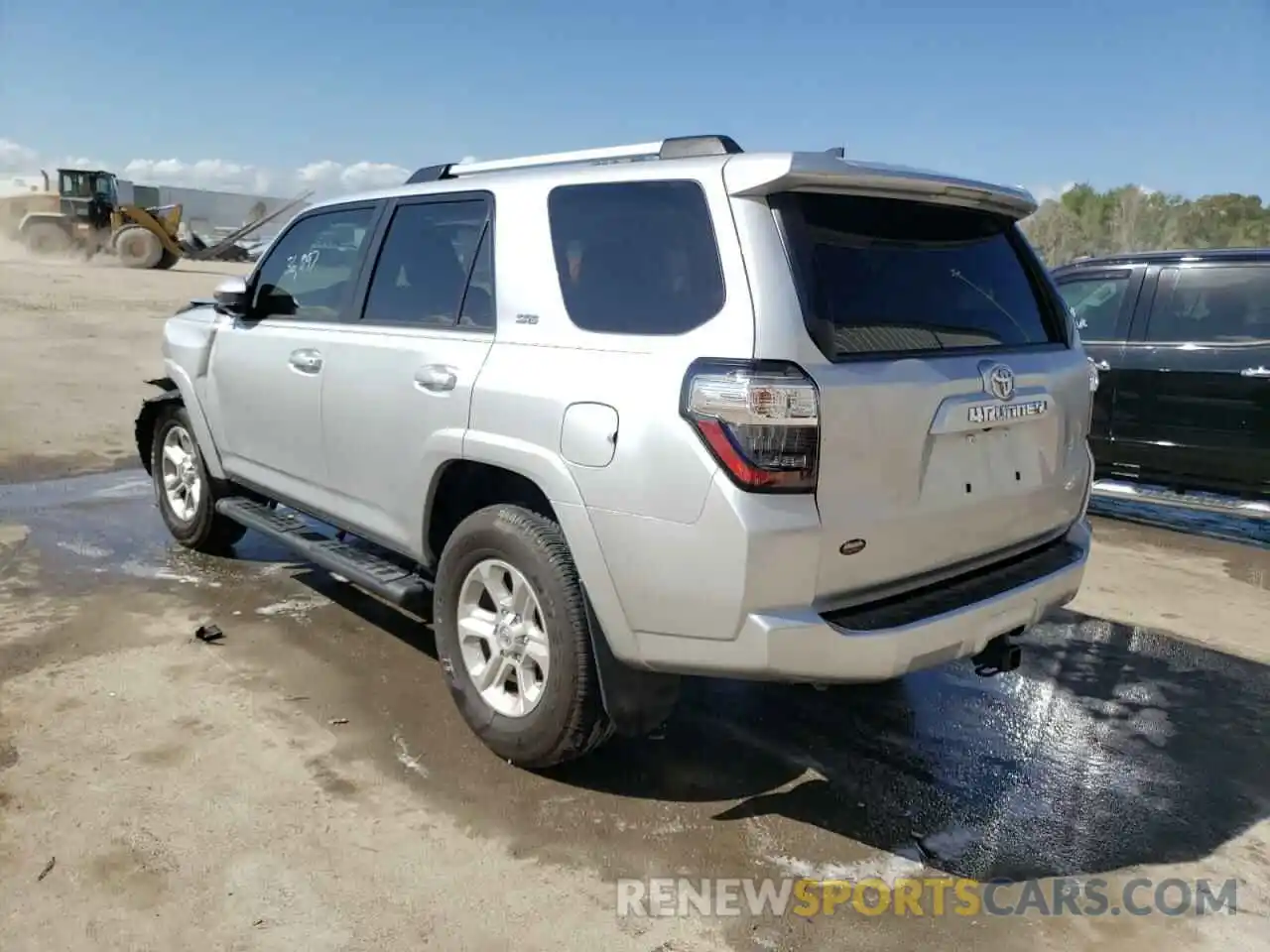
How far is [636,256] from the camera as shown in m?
3.14

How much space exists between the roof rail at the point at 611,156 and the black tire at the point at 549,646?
1224 mm

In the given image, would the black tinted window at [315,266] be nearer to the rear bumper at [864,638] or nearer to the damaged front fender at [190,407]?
the damaged front fender at [190,407]

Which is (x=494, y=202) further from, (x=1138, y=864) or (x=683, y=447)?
(x=1138, y=864)

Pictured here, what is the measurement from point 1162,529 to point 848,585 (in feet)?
18.2

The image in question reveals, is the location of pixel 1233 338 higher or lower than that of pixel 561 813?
higher

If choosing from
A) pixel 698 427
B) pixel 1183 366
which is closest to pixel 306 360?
pixel 698 427

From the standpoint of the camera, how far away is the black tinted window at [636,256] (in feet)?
9.58

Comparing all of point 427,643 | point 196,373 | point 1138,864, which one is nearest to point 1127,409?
point 1138,864

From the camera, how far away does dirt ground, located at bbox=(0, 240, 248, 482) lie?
26.9 feet

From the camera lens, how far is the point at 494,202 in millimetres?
3664

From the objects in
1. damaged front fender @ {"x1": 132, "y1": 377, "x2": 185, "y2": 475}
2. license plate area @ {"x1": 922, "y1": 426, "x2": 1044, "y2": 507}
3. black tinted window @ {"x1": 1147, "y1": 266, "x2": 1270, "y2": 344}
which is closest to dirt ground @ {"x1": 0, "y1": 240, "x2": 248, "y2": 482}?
damaged front fender @ {"x1": 132, "y1": 377, "x2": 185, "y2": 475}

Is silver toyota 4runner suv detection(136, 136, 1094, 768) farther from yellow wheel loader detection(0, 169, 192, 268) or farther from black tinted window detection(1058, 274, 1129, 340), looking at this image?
yellow wheel loader detection(0, 169, 192, 268)

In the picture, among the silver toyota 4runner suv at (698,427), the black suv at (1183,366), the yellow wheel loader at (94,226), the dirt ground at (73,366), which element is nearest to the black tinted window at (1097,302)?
the black suv at (1183,366)

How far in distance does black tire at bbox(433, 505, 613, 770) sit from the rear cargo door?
2.60 feet
